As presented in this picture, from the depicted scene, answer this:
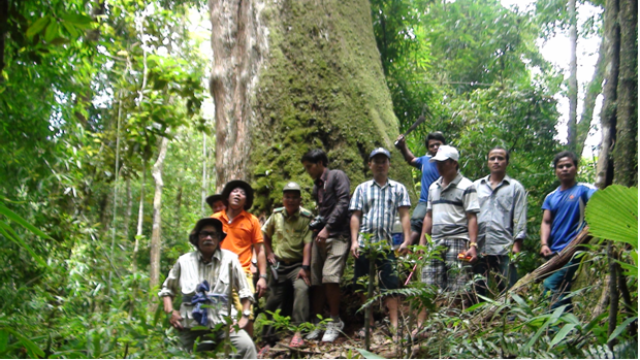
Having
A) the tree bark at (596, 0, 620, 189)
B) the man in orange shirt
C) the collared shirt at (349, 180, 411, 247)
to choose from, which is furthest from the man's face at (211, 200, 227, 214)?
the tree bark at (596, 0, 620, 189)

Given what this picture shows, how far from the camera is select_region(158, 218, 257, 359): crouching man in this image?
155 inches

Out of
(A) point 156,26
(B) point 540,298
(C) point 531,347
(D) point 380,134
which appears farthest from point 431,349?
(A) point 156,26

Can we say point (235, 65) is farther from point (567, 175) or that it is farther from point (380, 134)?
point (567, 175)

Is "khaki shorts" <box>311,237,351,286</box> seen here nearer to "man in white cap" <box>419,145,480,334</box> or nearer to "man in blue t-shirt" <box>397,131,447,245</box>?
"man in blue t-shirt" <box>397,131,447,245</box>

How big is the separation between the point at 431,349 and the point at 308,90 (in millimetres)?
5267

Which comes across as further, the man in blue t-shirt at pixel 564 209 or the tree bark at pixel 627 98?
the man in blue t-shirt at pixel 564 209

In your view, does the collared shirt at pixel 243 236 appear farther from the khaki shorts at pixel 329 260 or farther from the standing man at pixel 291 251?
the khaki shorts at pixel 329 260

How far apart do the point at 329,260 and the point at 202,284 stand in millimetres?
1442

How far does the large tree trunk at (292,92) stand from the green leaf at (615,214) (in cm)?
501

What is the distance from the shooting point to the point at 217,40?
7.76 metres

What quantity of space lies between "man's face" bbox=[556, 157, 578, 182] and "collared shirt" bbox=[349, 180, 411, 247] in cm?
132

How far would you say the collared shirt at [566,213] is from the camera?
4254mm

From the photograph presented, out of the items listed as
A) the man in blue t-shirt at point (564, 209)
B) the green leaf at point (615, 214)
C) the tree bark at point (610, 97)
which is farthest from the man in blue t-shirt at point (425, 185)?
the green leaf at point (615, 214)

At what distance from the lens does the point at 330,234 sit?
5.15 meters
